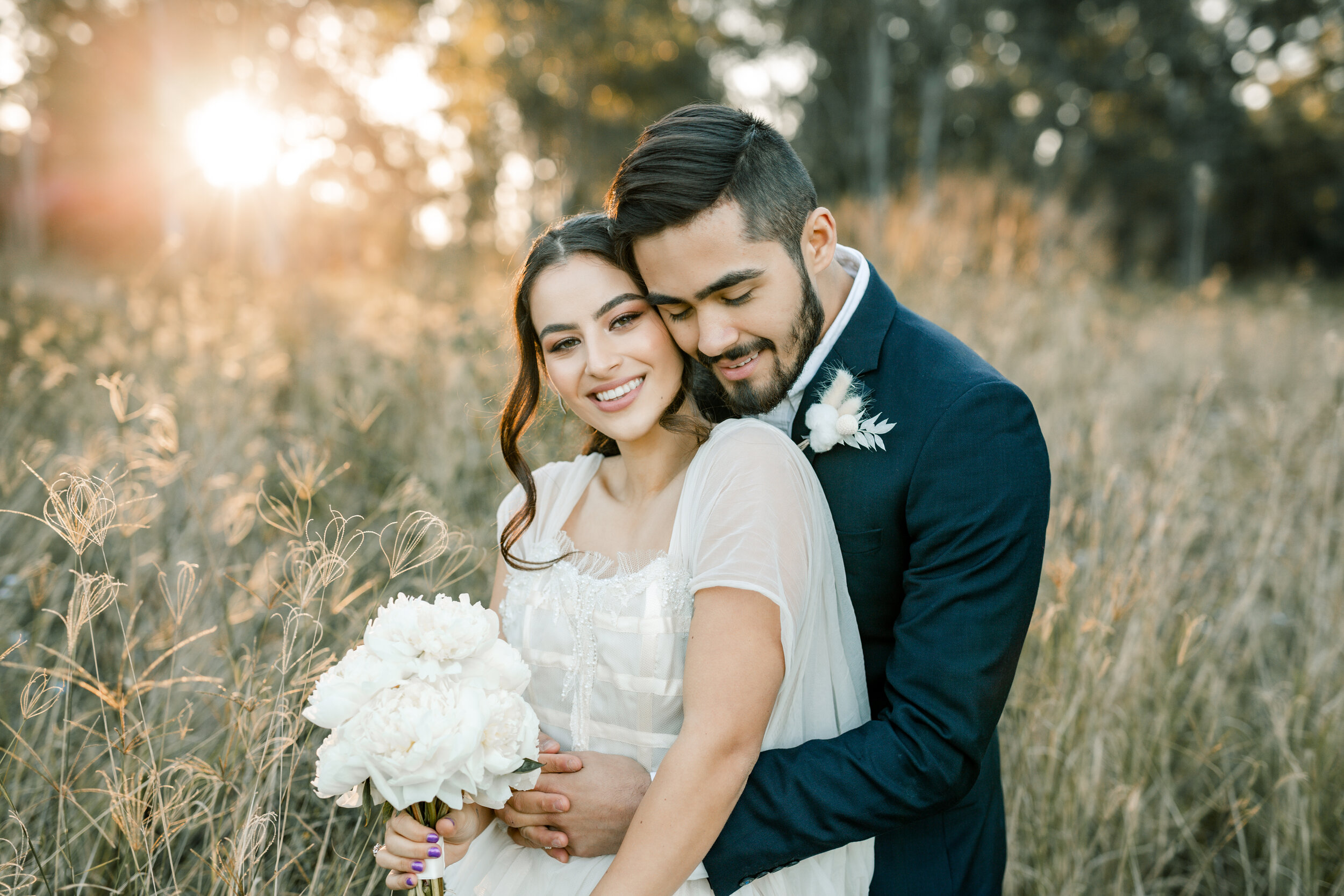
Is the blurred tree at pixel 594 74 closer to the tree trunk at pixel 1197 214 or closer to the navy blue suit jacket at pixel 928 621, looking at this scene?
the tree trunk at pixel 1197 214

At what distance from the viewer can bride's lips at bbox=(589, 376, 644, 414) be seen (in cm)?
215

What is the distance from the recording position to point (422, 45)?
1520 centimetres

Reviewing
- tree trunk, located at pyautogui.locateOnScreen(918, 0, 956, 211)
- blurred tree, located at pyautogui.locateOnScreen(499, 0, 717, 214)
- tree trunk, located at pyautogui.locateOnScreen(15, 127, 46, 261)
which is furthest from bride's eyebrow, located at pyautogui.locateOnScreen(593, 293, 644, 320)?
tree trunk, located at pyautogui.locateOnScreen(15, 127, 46, 261)

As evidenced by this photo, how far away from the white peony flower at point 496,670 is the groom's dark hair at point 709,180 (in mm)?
1169

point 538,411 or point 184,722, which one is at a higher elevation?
point 538,411

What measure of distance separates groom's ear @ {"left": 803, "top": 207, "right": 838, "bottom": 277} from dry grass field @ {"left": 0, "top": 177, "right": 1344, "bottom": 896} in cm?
119

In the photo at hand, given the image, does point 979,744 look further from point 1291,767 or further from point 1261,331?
point 1261,331

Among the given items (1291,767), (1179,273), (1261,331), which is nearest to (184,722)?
(1291,767)

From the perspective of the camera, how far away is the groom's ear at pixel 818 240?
2.21 m

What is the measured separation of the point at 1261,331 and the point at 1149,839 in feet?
20.8

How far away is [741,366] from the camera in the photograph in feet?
7.13

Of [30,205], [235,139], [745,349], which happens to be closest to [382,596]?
[745,349]

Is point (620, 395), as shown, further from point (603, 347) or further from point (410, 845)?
point (410, 845)

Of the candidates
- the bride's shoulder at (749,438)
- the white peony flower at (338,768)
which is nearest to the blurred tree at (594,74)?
the bride's shoulder at (749,438)
